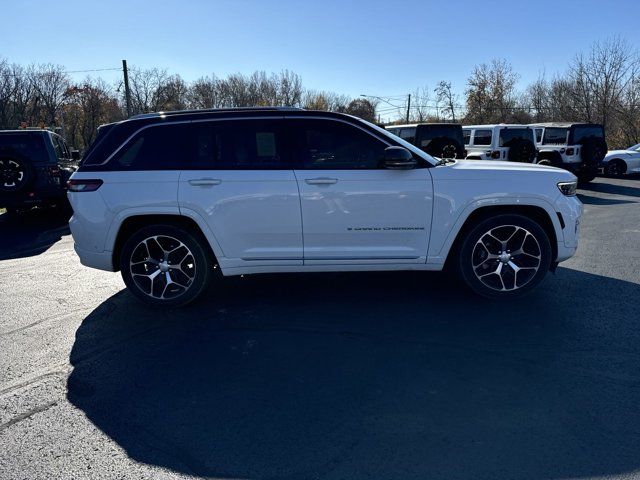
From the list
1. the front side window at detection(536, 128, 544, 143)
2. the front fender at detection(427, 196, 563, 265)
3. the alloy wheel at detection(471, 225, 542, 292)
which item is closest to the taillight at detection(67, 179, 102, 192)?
the front fender at detection(427, 196, 563, 265)

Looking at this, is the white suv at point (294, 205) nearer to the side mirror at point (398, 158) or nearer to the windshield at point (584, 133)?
the side mirror at point (398, 158)

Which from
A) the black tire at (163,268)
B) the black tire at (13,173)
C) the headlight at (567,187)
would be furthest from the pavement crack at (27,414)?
the black tire at (13,173)

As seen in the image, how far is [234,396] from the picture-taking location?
313 centimetres

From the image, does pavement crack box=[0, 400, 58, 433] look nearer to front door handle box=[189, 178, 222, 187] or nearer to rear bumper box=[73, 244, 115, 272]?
rear bumper box=[73, 244, 115, 272]

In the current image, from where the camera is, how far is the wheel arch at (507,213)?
4.67m

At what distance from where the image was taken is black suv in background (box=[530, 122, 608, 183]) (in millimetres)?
15047

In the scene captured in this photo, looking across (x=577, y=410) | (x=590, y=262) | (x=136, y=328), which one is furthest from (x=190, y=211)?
(x=590, y=262)

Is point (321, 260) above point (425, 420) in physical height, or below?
above

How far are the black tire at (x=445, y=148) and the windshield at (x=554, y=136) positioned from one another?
14.7 feet

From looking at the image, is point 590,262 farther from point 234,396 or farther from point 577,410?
point 234,396

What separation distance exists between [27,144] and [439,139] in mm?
10225

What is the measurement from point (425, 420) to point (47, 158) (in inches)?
416

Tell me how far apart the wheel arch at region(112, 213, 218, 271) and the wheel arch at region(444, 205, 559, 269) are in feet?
7.99

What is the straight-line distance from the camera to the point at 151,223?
469 centimetres
